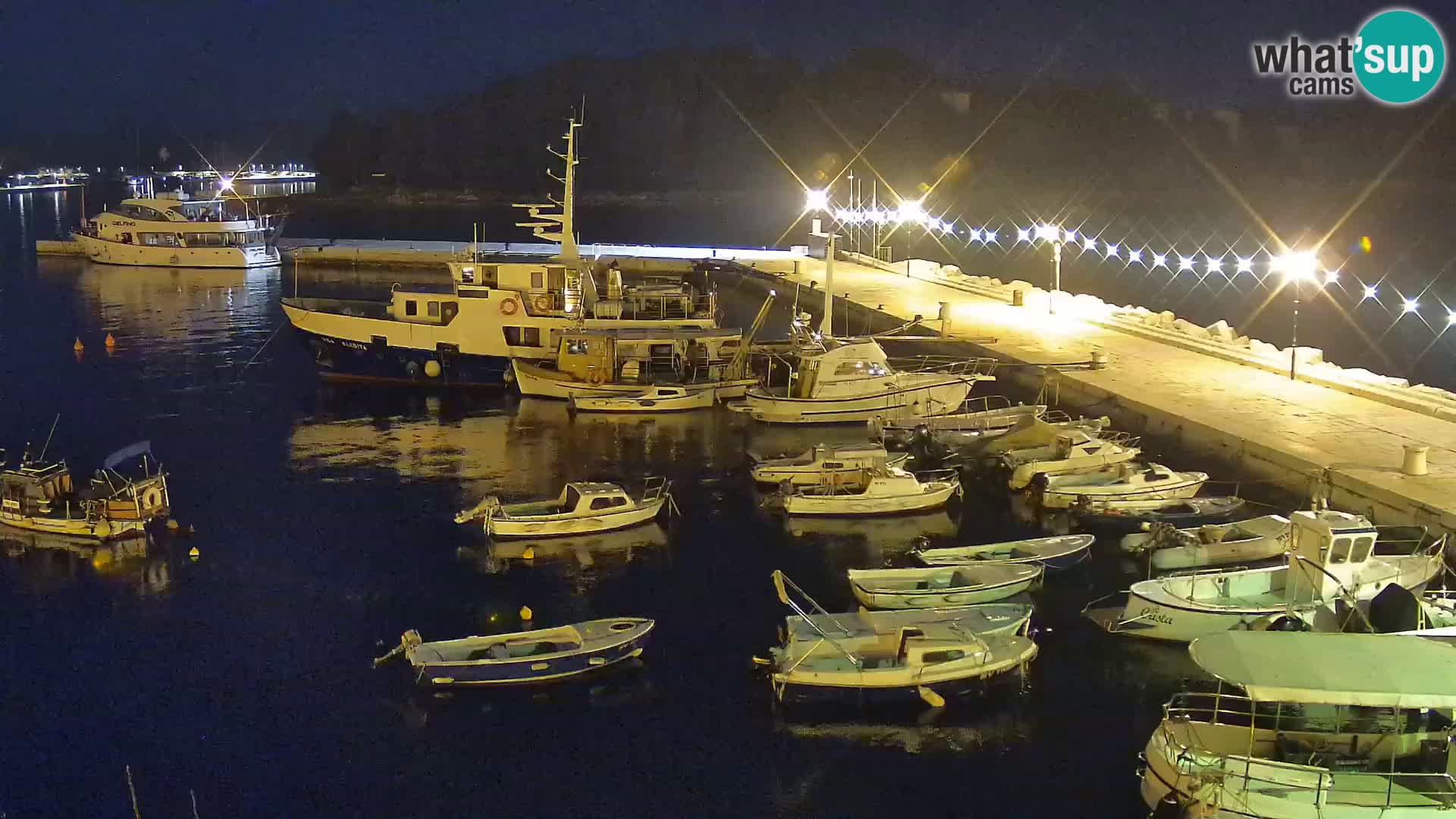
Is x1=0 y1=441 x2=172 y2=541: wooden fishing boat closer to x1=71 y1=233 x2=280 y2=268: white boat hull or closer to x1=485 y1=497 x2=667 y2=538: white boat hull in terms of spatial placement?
x1=485 y1=497 x2=667 y2=538: white boat hull

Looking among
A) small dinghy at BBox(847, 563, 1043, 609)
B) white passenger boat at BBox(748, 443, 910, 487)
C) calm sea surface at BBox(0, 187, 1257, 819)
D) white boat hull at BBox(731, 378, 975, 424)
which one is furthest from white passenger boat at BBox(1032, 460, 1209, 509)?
white boat hull at BBox(731, 378, 975, 424)

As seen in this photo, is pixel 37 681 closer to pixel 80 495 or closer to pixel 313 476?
pixel 80 495

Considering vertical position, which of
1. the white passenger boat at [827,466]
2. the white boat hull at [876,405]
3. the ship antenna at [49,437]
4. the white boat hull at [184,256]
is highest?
the white boat hull at [184,256]

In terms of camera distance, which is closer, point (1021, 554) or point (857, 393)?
point (1021, 554)

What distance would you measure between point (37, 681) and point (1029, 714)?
12736 mm

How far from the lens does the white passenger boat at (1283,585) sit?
57.2 ft

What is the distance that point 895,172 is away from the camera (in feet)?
581

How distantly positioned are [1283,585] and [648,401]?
1781 centimetres

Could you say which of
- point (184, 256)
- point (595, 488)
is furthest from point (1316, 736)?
point (184, 256)

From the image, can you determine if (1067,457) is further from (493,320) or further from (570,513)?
(493,320)

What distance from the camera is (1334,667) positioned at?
43.5ft

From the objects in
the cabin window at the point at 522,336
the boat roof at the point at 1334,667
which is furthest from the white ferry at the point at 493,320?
the boat roof at the point at 1334,667

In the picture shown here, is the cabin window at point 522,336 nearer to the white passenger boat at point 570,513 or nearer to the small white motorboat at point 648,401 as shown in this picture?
the small white motorboat at point 648,401

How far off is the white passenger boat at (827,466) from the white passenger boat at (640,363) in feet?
25.5
